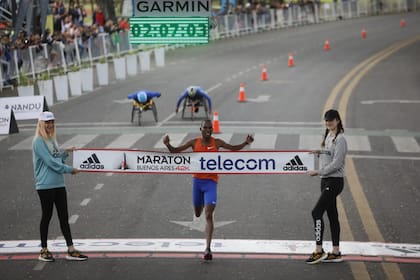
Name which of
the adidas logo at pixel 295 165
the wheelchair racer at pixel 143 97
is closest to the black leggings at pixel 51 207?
the adidas logo at pixel 295 165

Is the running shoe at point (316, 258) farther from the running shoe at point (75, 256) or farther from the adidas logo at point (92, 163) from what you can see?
the adidas logo at point (92, 163)

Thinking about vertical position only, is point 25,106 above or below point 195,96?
above

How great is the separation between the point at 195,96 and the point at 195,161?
13.2m

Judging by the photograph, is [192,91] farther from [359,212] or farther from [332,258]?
[332,258]

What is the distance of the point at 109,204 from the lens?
630 inches

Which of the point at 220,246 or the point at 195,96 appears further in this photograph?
the point at 195,96

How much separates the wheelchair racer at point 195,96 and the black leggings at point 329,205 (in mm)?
13463

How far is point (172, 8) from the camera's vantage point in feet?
62.3

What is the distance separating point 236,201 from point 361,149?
6.23m

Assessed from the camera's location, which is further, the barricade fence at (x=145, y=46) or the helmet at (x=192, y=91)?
the barricade fence at (x=145, y=46)

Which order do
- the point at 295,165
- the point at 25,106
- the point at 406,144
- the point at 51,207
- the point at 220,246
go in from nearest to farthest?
the point at 51,207, the point at 295,165, the point at 220,246, the point at 406,144, the point at 25,106

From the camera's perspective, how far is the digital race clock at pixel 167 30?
19.5 meters

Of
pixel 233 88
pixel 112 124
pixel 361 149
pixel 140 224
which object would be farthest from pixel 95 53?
pixel 140 224

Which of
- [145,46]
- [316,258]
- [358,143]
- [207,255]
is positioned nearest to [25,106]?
[358,143]
